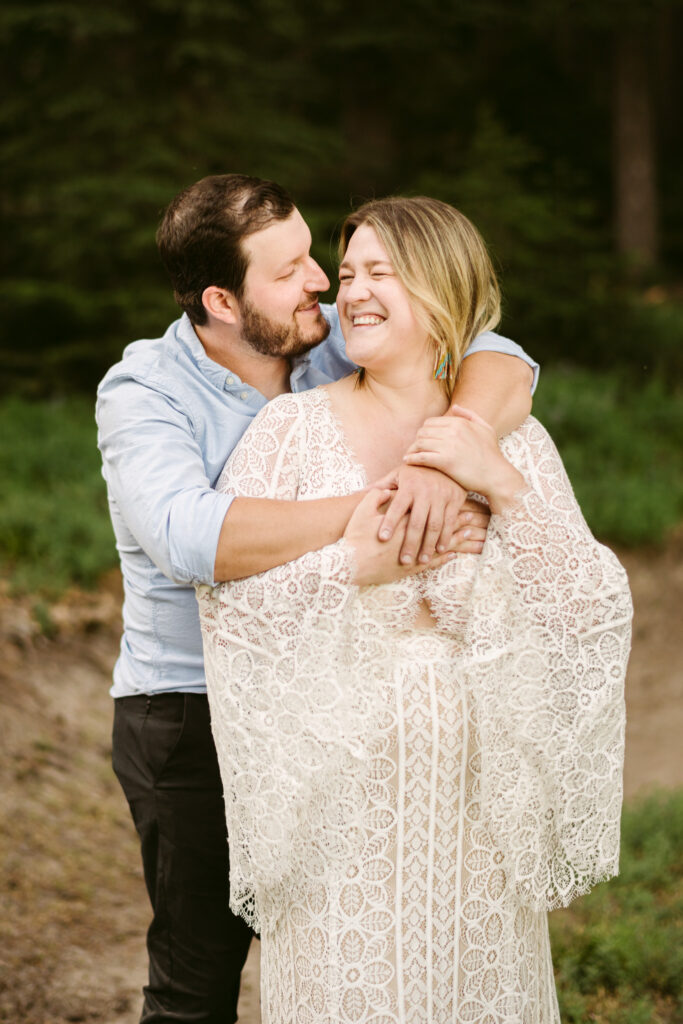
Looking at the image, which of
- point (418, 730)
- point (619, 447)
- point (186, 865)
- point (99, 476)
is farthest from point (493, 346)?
point (619, 447)

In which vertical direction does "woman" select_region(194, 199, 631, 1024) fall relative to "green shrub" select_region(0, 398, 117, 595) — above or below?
below

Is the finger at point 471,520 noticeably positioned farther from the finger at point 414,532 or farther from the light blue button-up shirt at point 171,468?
the light blue button-up shirt at point 171,468

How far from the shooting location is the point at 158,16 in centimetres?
968

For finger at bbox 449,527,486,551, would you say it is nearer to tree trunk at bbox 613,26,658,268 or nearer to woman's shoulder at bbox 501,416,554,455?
woman's shoulder at bbox 501,416,554,455

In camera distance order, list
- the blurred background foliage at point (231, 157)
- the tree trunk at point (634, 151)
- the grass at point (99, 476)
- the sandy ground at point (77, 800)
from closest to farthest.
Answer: the sandy ground at point (77, 800) → the grass at point (99, 476) → the blurred background foliage at point (231, 157) → the tree trunk at point (634, 151)

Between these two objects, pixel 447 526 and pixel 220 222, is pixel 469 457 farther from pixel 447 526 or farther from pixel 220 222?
pixel 220 222

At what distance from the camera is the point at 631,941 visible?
153 inches

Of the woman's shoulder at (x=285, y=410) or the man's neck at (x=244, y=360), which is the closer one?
the woman's shoulder at (x=285, y=410)

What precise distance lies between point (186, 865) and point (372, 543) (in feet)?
3.75

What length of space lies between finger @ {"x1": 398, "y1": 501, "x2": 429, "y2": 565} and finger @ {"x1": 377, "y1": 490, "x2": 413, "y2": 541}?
0.02 metres

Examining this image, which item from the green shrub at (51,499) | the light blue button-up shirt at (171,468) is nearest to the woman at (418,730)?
the light blue button-up shirt at (171,468)

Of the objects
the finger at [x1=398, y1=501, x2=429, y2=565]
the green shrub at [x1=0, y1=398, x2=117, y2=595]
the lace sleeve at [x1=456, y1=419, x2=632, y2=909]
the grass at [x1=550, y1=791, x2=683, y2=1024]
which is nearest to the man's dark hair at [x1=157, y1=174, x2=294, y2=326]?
the finger at [x1=398, y1=501, x2=429, y2=565]

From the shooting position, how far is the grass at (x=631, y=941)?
11.8 ft

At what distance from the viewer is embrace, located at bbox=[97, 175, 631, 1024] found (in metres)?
2.16
